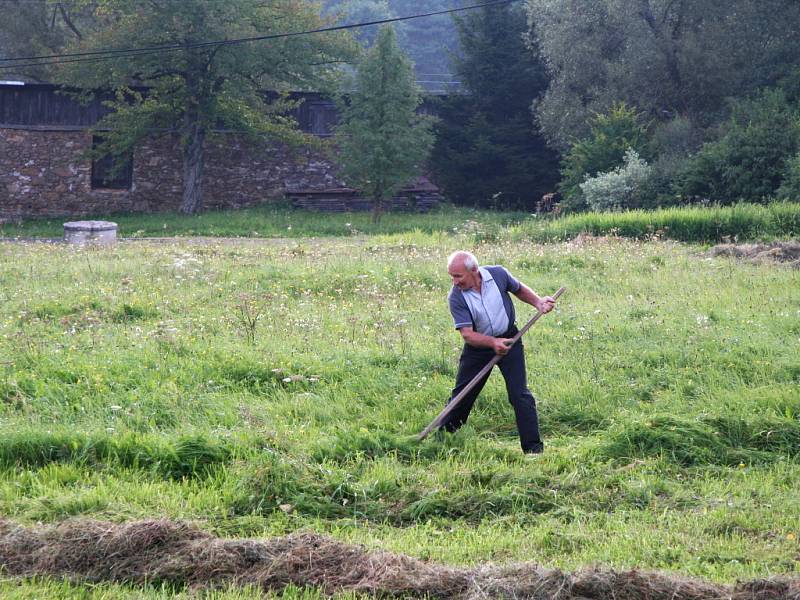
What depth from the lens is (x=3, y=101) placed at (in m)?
31.9

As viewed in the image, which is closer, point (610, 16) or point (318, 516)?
point (318, 516)

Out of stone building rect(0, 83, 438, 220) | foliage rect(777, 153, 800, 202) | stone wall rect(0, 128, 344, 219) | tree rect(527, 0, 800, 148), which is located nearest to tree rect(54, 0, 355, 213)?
stone building rect(0, 83, 438, 220)

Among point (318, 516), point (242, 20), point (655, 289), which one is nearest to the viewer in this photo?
point (318, 516)

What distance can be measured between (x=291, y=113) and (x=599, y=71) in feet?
37.5

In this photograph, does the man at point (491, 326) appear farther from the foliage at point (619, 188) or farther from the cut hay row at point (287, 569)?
the foliage at point (619, 188)

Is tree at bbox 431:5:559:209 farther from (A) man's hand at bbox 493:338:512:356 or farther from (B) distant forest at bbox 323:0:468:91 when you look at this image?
(A) man's hand at bbox 493:338:512:356

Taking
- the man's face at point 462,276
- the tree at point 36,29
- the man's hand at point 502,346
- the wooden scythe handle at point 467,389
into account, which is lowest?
the wooden scythe handle at point 467,389

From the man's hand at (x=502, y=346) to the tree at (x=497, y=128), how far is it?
28.6 metres

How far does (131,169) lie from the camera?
33.6 m

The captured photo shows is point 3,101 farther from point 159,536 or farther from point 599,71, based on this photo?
point 159,536

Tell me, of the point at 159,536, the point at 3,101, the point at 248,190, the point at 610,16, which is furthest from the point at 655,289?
the point at 3,101

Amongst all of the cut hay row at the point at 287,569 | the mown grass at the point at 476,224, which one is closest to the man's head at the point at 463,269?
the cut hay row at the point at 287,569

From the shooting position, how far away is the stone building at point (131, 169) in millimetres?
32125

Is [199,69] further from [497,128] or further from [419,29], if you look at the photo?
[419,29]
